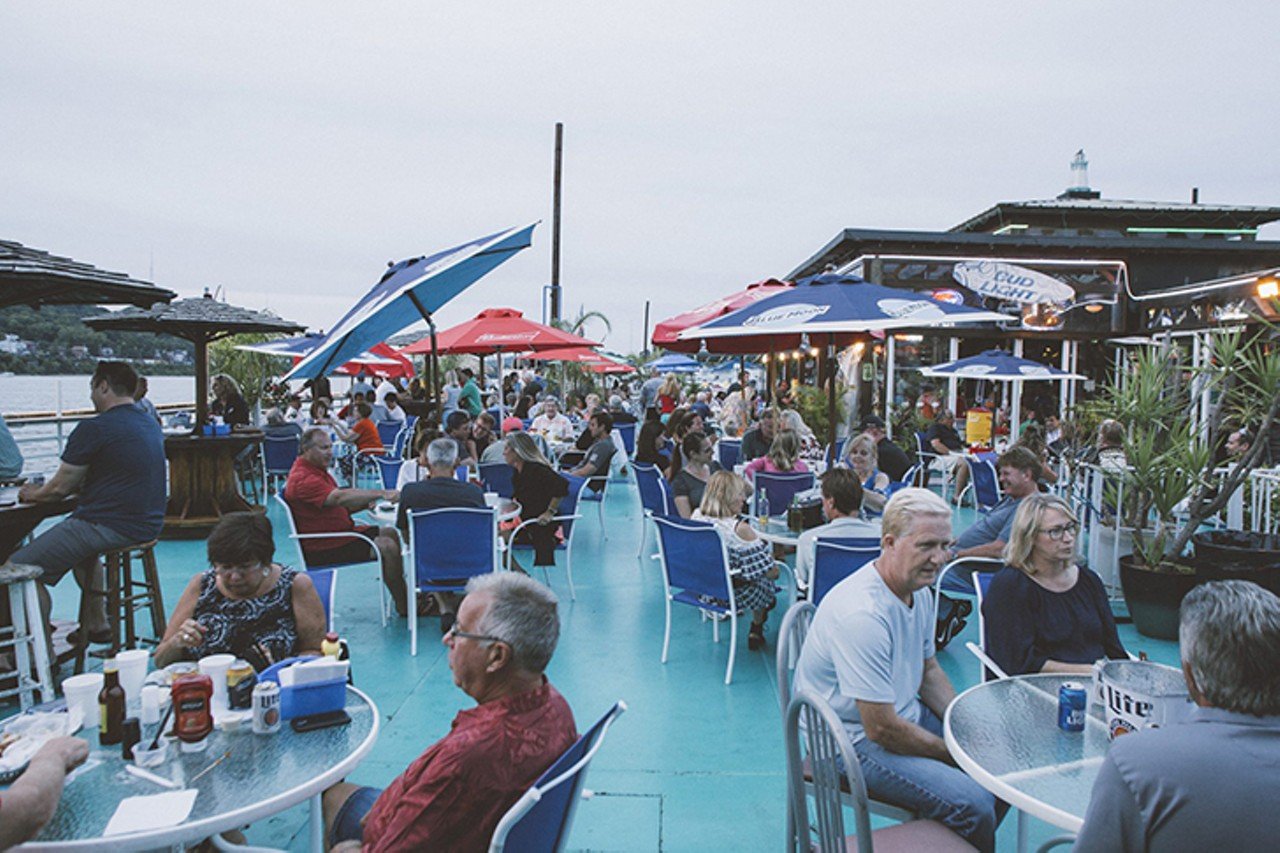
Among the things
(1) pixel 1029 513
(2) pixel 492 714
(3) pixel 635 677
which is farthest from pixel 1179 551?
(2) pixel 492 714

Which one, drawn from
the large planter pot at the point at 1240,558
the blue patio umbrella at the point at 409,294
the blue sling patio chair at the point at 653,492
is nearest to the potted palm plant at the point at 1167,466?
the large planter pot at the point at 1240,558

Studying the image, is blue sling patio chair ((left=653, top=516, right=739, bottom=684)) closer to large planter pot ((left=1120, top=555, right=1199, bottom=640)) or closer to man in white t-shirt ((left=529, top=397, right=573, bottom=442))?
large planter pot ((left=1120, top=555, right=1199, bottom=640))

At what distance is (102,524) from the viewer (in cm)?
425

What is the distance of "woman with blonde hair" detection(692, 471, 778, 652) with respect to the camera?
4.67 m

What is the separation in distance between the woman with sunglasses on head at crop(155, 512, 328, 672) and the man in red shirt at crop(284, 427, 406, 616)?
2.22m

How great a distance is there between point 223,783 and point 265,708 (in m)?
0.25

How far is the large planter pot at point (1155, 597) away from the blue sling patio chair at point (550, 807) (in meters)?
4.81

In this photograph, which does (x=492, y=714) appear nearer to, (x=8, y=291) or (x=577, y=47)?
(x=8, y=291)

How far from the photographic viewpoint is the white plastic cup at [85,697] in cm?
210

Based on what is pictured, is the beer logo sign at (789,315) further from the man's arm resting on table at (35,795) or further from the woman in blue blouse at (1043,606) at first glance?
the man's arm resting on table at (35,795)

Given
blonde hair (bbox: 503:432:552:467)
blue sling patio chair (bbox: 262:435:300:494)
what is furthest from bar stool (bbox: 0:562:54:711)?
blue sling patio chair (bbox: 262:435:300:494)

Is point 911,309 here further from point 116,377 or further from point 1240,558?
point 116,377

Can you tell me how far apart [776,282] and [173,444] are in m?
6.19

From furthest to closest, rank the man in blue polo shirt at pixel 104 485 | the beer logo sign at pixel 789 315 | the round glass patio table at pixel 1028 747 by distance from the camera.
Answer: the beer logo sign at pixel 789 315
the man in blue polo shirt at pixel 104 485
the round glass patio table at pixel 1028 747
